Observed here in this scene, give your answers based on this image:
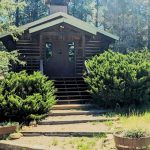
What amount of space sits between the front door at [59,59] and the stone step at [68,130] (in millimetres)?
8207

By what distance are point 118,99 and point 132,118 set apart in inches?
72.3

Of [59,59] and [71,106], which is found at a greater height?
[59,59]

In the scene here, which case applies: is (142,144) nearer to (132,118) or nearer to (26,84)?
(132,118)

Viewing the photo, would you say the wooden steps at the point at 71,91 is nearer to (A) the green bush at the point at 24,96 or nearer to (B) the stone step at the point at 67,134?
(A) the green bush at the point at 24,96

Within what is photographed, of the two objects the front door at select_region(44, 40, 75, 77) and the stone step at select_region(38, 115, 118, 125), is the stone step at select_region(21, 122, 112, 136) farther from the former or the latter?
the front door at select_region(44, 40, 75, 77)

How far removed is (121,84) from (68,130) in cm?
363

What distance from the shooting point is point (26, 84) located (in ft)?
41.9

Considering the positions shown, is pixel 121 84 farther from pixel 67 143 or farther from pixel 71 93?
pixel 67 143

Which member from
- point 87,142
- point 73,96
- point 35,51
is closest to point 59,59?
point 35,51

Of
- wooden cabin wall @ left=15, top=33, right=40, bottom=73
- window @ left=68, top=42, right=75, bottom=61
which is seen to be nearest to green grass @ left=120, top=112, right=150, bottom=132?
wooden cabin wall @ left=15, top=33, right=40, bottom=73

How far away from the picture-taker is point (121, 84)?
44.5ft

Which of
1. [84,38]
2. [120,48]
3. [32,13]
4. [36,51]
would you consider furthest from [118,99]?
[32,13]

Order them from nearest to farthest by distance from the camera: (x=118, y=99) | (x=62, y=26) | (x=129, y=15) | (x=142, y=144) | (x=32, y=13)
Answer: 1. (x=142, y=144)
2. (x=118, y=99)
3. (x=62, y=26)
4. (x=129, y=15)
5. (x=32, y=13)

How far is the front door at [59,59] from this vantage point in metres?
19.8
